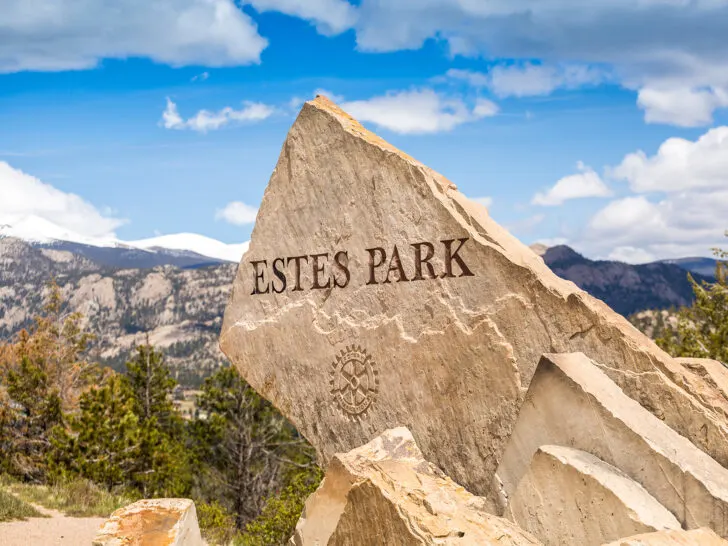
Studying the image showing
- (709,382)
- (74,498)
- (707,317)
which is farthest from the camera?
(707,317)

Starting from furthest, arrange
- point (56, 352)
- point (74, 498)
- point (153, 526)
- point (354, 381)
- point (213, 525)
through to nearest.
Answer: point (56, 352)
point (213, 525)
point (74, 498)
point (153, 526)
point (354, 381)

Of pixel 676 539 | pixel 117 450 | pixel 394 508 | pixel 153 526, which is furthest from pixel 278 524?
pixel 676 539

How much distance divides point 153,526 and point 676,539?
5.91 meters

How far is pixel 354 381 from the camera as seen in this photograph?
328 inches

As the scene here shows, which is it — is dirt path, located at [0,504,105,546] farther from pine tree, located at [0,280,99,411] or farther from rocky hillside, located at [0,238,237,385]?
rocky hillside, located at [0,238,237,385]

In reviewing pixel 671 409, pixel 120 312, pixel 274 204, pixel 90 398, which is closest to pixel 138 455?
pixel 90 398

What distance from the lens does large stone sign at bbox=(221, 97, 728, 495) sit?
727cm

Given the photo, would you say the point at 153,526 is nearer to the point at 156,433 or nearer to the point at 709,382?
the point at 709,382

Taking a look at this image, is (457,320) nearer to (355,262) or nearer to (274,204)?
(355,262)

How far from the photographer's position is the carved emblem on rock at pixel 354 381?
8.22 meters

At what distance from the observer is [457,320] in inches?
305

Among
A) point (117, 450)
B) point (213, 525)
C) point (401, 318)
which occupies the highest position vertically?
point (401, 318)

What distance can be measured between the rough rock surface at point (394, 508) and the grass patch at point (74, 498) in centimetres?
769

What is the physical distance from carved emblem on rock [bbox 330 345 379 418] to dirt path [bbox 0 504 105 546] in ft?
18.1
